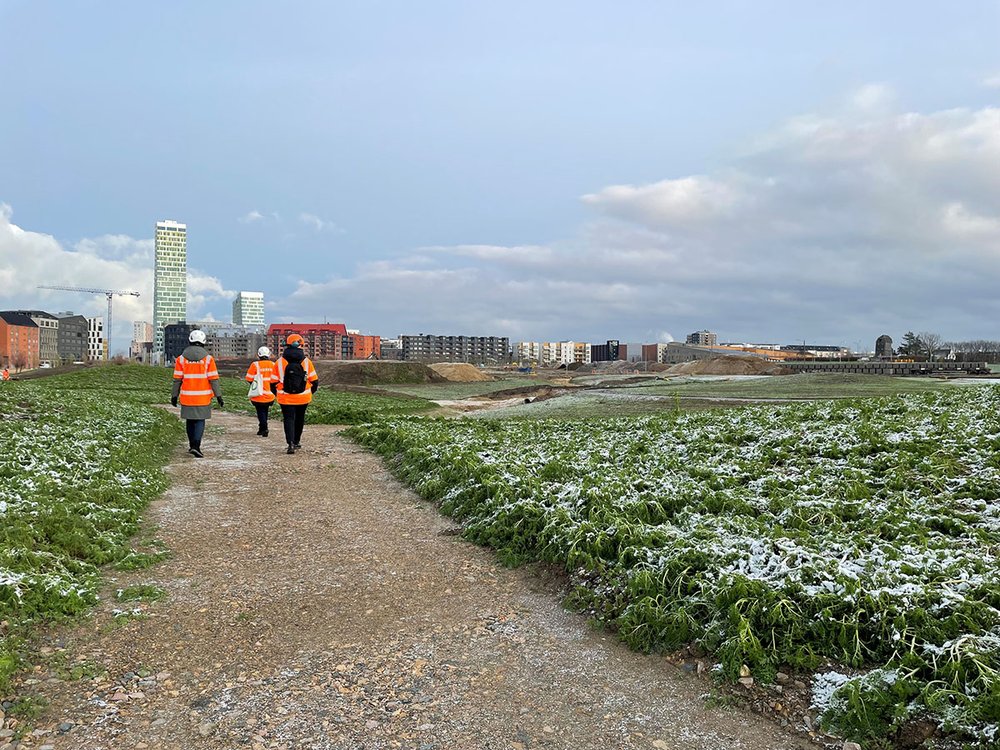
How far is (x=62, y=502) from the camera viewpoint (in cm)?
767

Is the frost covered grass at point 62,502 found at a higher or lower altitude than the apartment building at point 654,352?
lower

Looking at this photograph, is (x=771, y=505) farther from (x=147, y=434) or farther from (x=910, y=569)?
(x=147, y=434)

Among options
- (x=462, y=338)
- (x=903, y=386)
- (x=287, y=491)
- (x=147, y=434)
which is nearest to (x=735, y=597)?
(x=287, y=491)

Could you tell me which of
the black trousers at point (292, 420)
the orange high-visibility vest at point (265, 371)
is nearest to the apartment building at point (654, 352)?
the orange high-visibility vest at point (265, 371)

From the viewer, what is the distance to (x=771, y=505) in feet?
22.9

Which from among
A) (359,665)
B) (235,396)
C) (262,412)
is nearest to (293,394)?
(262,412)

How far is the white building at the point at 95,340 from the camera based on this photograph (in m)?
180

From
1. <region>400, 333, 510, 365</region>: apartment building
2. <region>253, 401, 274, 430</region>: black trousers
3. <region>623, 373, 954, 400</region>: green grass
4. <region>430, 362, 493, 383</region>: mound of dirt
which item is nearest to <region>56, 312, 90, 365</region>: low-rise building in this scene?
<region>400, 333, 510, 365</region>: apartment building

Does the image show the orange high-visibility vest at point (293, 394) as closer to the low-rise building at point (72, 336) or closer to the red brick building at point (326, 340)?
the red brick building at point (326, 340)

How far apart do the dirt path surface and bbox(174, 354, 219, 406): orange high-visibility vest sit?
19.7 feet

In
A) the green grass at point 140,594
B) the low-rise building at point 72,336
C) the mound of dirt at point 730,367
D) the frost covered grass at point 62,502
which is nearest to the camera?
the frost covered grass at point 62,502

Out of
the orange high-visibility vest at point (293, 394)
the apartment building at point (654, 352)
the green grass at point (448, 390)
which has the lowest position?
the green grass at point (448, 390)

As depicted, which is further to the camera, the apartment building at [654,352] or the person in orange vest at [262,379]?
the apartment building at [654,352]

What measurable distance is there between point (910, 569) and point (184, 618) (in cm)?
553
